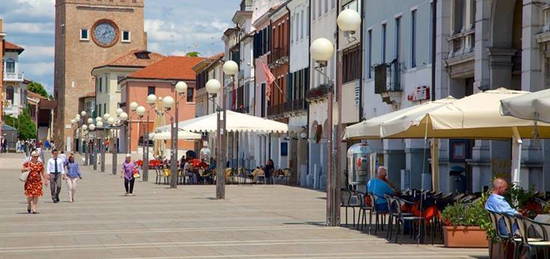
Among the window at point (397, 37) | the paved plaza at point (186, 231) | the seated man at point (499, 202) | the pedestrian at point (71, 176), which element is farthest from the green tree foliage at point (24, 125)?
the seated man at point (499, 202)

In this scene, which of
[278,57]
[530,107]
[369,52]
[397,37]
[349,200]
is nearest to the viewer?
[530,107]

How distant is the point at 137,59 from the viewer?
529ft

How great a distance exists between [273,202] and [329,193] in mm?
11896

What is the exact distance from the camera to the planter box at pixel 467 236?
71.9 feet

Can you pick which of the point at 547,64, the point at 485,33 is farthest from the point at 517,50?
the point at 547,64

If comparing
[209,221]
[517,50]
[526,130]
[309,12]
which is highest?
[309,12]

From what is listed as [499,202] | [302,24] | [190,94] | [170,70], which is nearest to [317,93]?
[302,24]

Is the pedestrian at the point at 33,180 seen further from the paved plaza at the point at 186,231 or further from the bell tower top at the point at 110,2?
the bell tower top at the point at 110,2

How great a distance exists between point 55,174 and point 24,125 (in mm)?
133357

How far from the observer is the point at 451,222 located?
2206cm

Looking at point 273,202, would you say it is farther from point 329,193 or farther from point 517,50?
point 329,193

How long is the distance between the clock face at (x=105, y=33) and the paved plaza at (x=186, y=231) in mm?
129491

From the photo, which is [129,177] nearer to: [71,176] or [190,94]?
[71,176]

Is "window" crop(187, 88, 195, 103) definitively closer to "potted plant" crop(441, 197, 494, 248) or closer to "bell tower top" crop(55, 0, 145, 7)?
"bell tower top" crop(55, 0, 145, 7)
